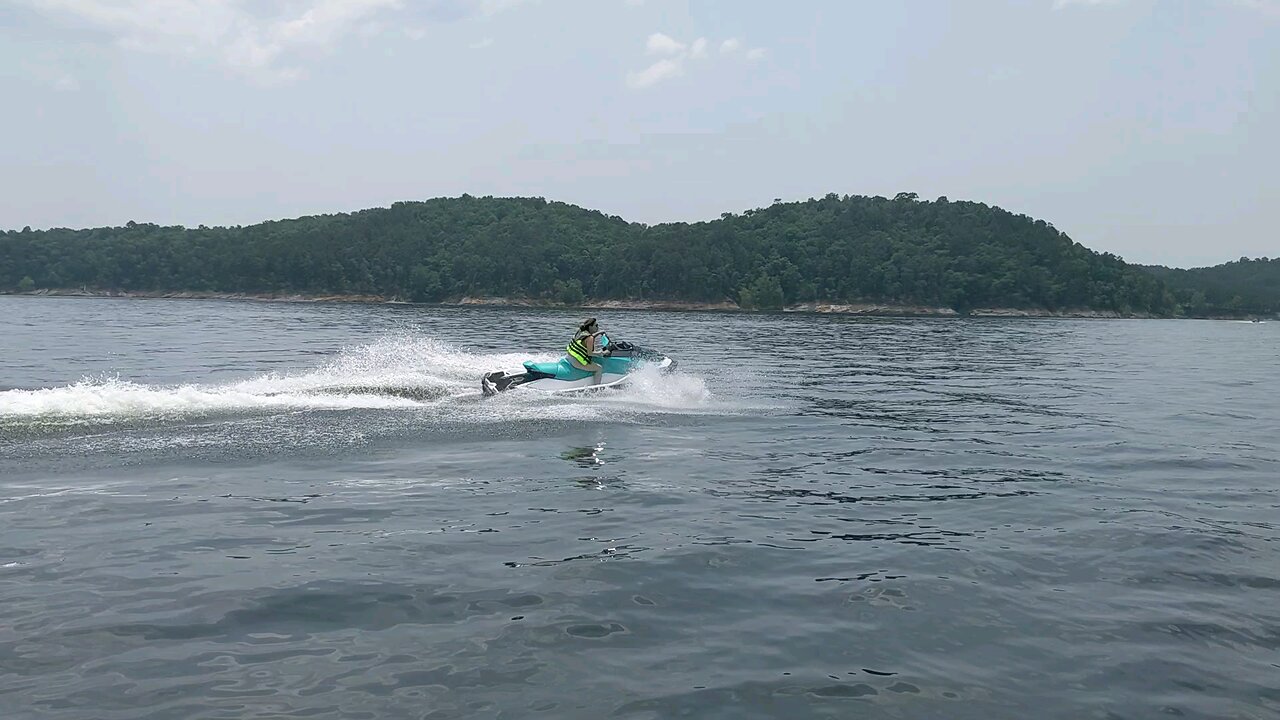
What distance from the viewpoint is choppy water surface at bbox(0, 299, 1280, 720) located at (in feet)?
24.0

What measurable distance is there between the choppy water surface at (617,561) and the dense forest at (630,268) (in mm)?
136767

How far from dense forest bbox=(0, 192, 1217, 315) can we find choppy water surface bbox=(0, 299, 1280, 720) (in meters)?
137

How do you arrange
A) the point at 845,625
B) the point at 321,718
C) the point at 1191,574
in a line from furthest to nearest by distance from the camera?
the point at 1191,574 → the point at 845,625 → the point at 321,718

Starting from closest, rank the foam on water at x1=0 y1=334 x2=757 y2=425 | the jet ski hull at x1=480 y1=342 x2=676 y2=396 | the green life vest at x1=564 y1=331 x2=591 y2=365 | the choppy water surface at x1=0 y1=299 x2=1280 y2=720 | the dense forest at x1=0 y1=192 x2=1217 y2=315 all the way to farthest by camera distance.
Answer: the choppy water surface at x1=0 y1=299 x2=1280 y2=720 < the foam on water at x1=0 y1=334 x2=757 y2=425 < the jet ski hull at x1=480 y1=342 x2=676 y2=396 < the green life vest at x1=564 y1=331 x2=591 y2=365 < the dense forest at x1=0 y1=192 x2=1217 y2=315

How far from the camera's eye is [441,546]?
10773 mm

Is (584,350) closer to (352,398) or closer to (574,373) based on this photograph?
(574,373)

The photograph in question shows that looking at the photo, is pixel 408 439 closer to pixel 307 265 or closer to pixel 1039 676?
pixel 1039 676

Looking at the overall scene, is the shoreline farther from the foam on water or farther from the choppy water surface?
the choppy water surface

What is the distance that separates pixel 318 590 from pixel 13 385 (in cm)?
1967

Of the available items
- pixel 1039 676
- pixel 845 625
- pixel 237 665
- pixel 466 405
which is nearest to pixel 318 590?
pixel 237 665

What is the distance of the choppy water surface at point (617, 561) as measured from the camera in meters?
7.33

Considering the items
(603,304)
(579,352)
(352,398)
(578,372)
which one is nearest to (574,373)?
(578,372)

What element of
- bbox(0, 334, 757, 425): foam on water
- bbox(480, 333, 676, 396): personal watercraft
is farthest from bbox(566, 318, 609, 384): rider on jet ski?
bbox(0, 334, 757, 425): foam on water

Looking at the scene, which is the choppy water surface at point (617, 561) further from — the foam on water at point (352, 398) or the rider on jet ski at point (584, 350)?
the rider on jet ski at point (584, 350)
